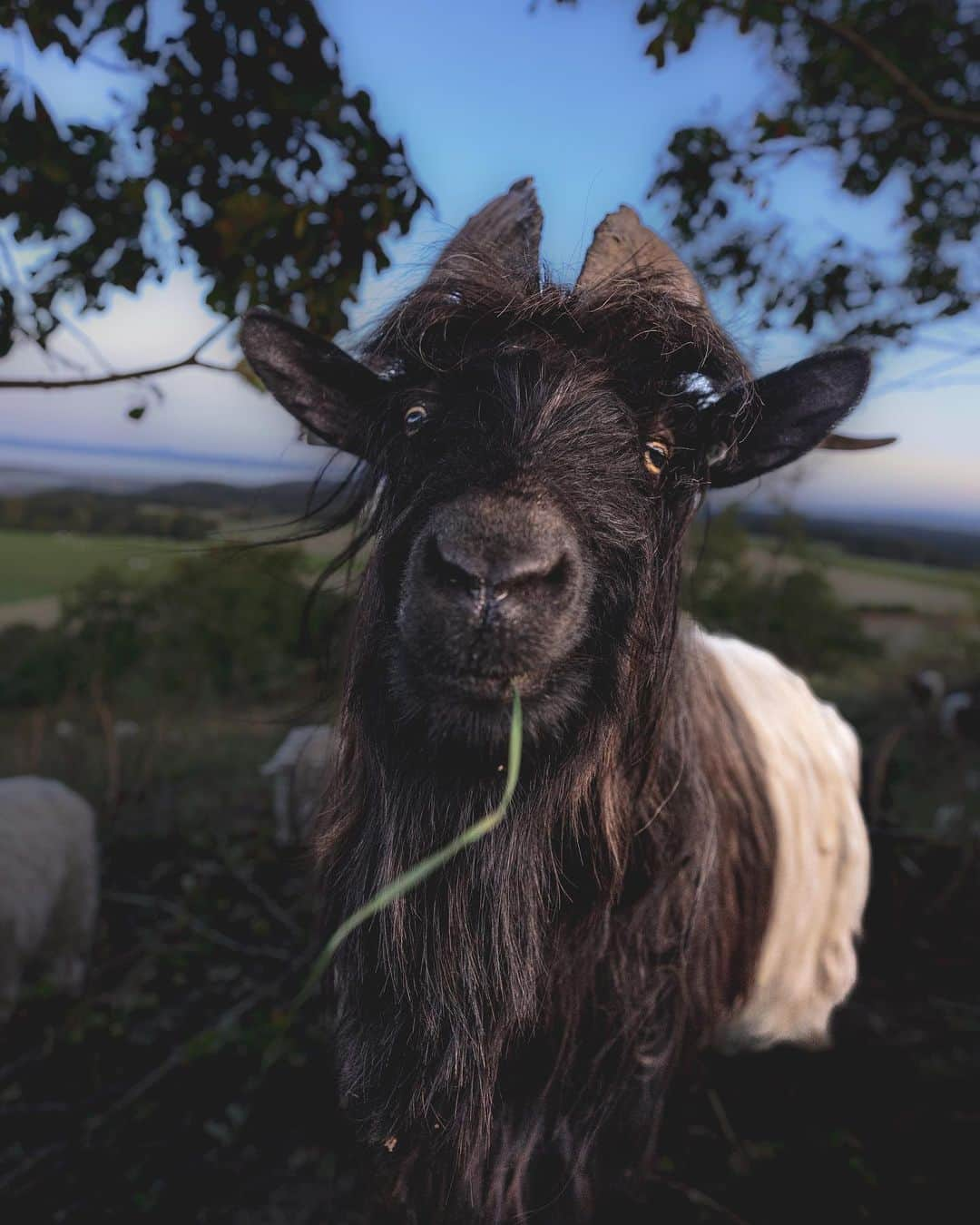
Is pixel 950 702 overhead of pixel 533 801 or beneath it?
beneath

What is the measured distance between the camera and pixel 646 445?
1.80m

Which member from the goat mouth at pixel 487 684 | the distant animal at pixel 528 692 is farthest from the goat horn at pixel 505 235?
the goat mouth at pixel 487 684

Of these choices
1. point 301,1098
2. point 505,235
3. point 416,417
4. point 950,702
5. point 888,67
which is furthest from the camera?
point 950,702

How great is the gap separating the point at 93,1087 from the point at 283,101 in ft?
13.4

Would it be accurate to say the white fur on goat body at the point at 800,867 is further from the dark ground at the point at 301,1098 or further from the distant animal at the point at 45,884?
the distant animal at the point at 45,884

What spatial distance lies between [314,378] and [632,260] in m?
0.91

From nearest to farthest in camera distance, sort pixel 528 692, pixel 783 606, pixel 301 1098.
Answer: pixel 528 692
pixel 301 1098
pixel 783 606

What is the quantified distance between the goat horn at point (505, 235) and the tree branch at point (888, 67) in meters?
1.85

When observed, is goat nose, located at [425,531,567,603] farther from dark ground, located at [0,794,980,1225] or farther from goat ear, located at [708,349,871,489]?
dark ground, located at [0,794,980,1225]

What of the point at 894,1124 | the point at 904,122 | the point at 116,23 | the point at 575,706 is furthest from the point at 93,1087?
the point at 904,122

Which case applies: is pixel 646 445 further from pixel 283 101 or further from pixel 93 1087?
pixel 93 1087

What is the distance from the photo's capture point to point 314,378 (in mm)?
2053

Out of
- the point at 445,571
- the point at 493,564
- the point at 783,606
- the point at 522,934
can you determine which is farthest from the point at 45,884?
the point at 783,606

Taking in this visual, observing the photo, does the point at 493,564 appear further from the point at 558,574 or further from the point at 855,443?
the point at 855,443
